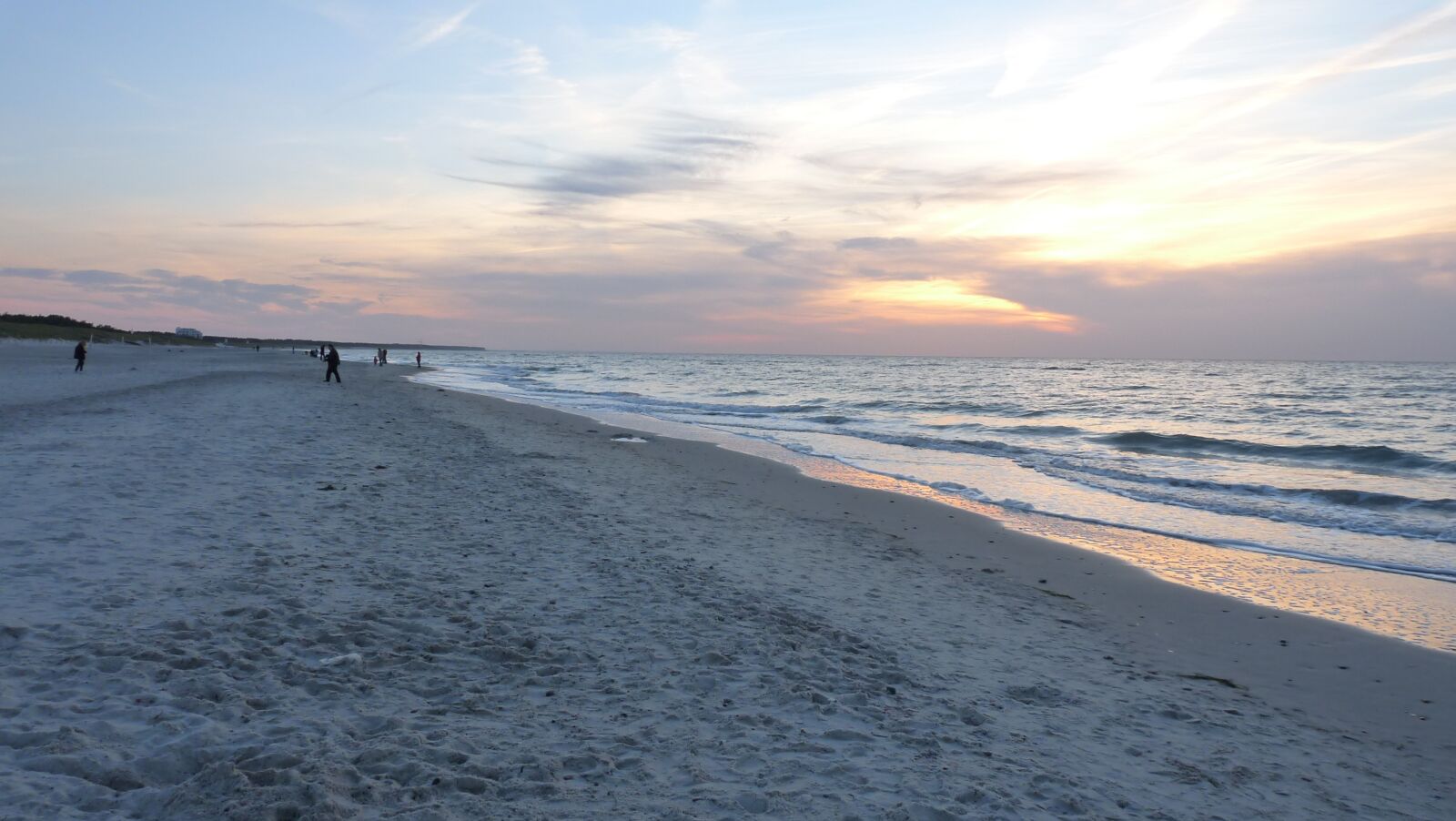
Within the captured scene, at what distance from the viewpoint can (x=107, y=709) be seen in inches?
179

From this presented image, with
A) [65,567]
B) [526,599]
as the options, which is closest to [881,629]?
[526,599]

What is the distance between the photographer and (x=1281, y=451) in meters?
24.6

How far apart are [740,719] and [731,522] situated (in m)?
6.76

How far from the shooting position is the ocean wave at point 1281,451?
21733 millimetres

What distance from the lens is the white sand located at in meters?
4.19

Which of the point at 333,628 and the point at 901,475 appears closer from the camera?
the point at 333,628

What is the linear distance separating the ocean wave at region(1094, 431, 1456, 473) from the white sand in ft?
55.3

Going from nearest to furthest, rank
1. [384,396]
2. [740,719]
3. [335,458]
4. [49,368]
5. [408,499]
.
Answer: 1. [740,719]
2. [408,499]
3. [335,458]
4. [384,396]
5. [49,368]

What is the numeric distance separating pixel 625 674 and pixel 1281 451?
85.6 ft

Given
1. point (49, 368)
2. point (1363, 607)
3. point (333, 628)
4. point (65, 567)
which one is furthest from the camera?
point (49, 368)

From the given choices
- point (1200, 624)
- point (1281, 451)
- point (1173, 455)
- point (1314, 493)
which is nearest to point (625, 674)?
point (1200, 624)

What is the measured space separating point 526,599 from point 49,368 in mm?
47642

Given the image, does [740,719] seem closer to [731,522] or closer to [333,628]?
[333,628]

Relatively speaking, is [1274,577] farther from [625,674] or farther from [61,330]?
[61,330]
